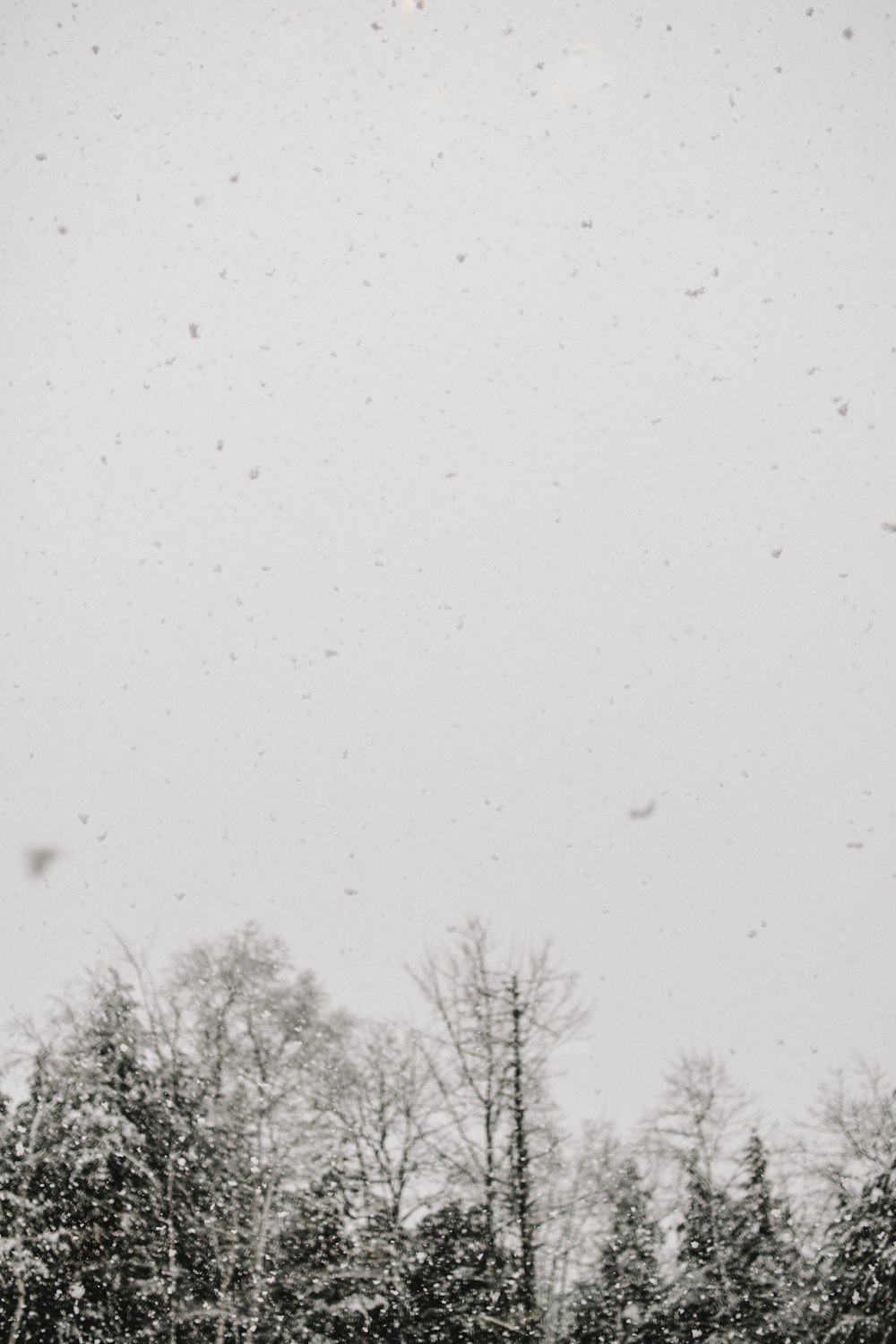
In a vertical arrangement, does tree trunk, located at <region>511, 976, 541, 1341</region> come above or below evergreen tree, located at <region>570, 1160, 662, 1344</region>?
above

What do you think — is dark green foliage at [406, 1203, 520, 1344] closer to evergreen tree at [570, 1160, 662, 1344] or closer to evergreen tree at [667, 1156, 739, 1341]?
evergreen tree at [570, 1160, 662, 1344]

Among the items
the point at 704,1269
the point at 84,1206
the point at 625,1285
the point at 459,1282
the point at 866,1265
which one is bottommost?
the point at 625,1285

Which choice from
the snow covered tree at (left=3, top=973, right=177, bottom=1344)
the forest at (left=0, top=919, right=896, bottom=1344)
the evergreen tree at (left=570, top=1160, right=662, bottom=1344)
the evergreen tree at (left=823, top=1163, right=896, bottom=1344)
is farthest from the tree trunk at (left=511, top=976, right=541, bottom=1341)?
the evergreen tree at (left=823, top=1163, right=896, bottom=1344)

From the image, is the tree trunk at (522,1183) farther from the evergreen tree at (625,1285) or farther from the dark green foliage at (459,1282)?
the evergreen tree at (625,1285)

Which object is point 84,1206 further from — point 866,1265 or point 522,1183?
point 866,1265

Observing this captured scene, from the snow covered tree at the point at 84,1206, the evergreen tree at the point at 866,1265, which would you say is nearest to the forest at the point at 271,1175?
the snow covered tree at the point at 84,1206

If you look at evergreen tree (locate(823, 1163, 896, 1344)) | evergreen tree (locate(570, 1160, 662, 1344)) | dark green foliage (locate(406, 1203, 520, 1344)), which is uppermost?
evergreen tree (locate(823, 1163, 896, 1344))

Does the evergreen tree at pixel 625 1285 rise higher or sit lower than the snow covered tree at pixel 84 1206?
lower

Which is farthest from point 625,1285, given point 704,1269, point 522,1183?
point 522,1183

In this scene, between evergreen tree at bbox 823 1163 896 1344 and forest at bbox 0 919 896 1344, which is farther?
forest at bbox 0 919 896 1344

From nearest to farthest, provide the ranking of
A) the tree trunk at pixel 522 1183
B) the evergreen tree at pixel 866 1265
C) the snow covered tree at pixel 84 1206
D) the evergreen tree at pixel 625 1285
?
1. the evergreen tree at pixel 866 1265
2. the tree trunk at pixel 522 1183
3. the snow covered tree at pixel 84 1206
4. the evergreen tree at pixel 625 1285

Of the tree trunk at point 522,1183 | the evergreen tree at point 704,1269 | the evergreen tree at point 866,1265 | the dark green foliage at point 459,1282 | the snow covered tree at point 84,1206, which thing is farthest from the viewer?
the evergreen tree at point 704,1269

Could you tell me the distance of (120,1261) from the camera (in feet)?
40.0

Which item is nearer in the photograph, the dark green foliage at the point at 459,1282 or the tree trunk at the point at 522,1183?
the tree trunk at the point at 522,1183
